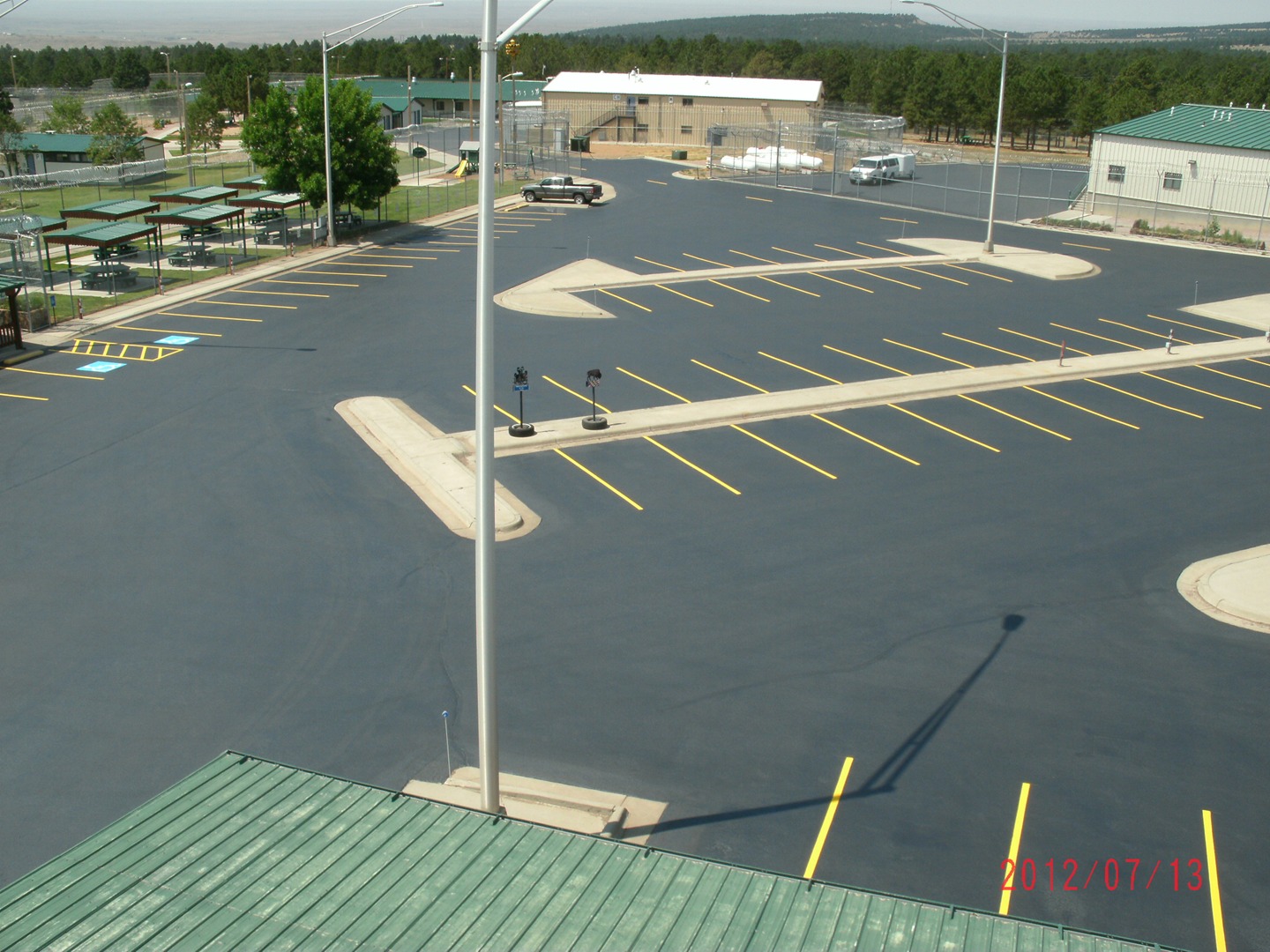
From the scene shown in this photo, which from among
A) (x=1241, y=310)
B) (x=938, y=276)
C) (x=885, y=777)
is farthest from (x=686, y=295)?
(x=885, y=777)

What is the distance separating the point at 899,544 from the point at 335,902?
1397 cm

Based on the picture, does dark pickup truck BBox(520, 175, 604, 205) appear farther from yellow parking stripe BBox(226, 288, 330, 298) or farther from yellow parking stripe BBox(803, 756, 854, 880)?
yellow parking stripe BBox(803, 756, 854, 880)

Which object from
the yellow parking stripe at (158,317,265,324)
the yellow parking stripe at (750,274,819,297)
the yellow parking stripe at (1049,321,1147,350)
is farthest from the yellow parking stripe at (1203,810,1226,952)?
the yellow parking stripe at (158,317,265,324)

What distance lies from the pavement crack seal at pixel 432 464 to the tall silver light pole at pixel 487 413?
25.1 feet

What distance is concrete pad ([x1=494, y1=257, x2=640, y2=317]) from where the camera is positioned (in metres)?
36.9

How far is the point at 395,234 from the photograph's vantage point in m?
51.7

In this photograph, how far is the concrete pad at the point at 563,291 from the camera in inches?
1453

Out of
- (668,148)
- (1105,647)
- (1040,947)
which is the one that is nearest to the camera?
(1040,947)

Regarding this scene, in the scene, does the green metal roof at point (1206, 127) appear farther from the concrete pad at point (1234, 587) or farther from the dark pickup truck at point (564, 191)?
the concrete pad at point (1234, 587)

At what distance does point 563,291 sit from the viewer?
1554 inches

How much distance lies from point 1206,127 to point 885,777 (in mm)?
54679

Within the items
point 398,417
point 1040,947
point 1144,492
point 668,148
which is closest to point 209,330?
point 398,417

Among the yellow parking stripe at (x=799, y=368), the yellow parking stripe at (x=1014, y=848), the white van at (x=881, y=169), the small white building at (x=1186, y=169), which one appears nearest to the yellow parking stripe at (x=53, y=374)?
the yellow parking stripe at (x=799, y=368)

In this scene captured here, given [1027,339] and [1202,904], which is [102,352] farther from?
[1202,904]
